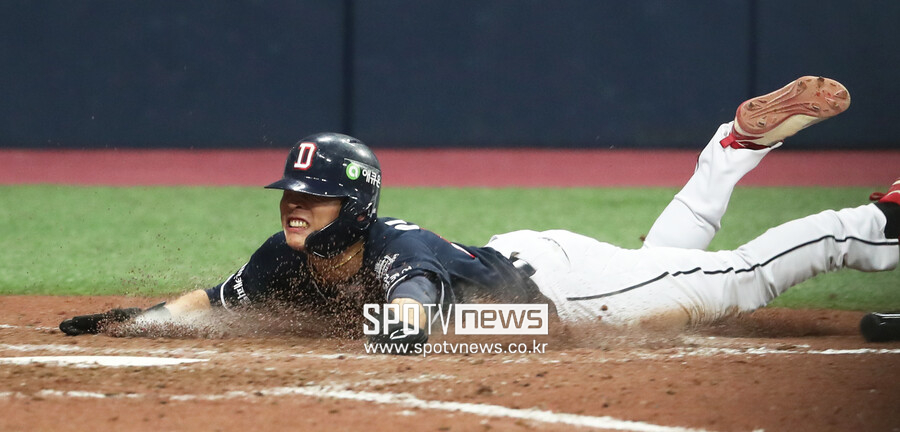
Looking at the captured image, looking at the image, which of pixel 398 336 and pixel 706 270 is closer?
pixel 398 336

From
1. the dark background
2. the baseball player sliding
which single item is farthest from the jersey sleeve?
the dark background

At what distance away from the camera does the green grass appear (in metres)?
5.91

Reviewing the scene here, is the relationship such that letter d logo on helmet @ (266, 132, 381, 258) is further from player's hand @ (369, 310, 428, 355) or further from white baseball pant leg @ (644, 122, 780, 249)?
white baseball pant leg @ (644, 122, 780, 249)

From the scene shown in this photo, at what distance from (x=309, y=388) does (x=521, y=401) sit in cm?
63

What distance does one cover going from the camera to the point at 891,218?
14.1 feet

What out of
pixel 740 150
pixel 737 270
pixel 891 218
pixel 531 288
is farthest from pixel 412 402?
pixel 740 150

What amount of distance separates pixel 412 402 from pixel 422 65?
398 inches

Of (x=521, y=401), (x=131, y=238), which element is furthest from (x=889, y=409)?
(x=131, y=238)

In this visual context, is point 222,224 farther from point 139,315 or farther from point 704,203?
point 704,203

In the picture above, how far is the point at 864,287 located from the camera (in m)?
5.91

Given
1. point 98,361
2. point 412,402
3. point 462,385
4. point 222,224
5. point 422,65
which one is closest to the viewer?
point 412,402

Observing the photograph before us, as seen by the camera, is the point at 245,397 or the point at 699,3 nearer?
the point at 245,397

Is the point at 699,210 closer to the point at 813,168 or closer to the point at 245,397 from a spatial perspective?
the point at 245,397

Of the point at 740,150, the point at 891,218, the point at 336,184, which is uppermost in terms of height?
the point at 740,150
